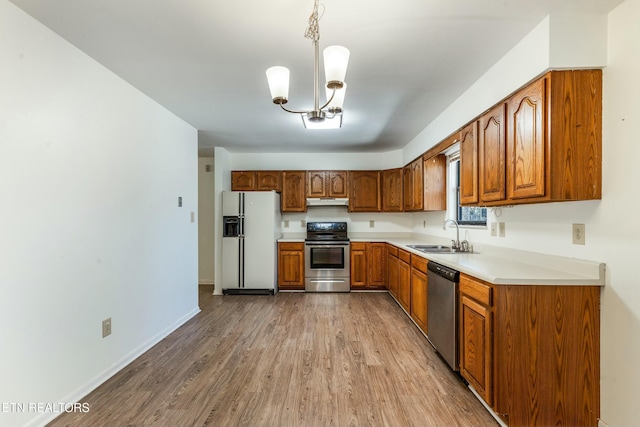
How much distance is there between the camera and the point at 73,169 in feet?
6.83

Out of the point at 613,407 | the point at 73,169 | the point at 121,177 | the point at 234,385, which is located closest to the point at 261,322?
the point at 234,385

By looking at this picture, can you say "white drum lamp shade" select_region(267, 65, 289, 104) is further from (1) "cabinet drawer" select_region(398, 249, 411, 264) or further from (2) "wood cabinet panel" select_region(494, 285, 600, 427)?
(1) "cabinet drawer" select_region(398, 249, 411, 264)

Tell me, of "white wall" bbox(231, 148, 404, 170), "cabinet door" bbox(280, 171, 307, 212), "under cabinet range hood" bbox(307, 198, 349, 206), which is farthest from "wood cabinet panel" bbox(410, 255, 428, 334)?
"white wall" bbox(231, 148, 404, 170)

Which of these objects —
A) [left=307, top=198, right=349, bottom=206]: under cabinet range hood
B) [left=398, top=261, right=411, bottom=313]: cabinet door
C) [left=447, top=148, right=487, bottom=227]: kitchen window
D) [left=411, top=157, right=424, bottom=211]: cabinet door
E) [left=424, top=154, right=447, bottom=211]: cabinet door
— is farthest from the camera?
[left=307, top=198, right=349, bottom=206]: under cabinet range hood

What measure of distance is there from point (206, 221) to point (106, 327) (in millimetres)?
3447

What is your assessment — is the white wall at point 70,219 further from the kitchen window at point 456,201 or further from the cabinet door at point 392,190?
the cabinet door at point 392,190

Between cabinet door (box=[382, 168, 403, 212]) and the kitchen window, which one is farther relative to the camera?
cabinet door (box=[382, 168, 403, 212])

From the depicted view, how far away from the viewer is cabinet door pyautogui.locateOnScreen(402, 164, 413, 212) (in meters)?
4.63

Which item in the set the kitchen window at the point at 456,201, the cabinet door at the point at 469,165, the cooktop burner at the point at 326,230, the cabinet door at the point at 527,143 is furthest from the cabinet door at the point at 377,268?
the cabinet door at the point at 527,143

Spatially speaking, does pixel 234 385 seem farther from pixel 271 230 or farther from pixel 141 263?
pixel 271 230

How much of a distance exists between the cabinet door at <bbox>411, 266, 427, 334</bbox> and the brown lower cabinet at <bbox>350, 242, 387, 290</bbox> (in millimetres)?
1486

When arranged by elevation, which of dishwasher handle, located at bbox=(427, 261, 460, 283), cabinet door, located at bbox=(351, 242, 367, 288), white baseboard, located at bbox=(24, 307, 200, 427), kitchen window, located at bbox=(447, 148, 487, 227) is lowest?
white baseboard, located at bbox=(24, 307, 200, 427)

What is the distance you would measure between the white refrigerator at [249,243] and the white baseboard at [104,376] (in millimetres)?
1455

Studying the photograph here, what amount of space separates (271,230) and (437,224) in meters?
2.46
